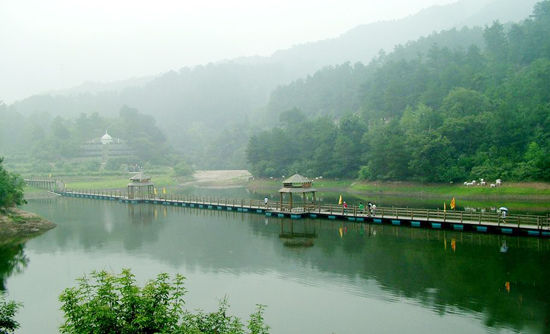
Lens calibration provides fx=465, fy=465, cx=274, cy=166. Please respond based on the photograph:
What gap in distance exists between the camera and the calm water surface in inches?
742

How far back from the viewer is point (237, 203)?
55000 millimetres

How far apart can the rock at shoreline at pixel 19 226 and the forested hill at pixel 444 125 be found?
150 ft

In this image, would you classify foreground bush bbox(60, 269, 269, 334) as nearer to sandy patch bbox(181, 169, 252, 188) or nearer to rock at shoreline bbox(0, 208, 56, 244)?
rock at shoreline bbox(0, 208, 56, 244)

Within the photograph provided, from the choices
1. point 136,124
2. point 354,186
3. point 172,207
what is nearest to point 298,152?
point 354,186

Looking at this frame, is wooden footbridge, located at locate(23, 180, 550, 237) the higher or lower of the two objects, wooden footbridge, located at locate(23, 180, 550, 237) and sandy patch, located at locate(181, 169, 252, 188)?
the lower

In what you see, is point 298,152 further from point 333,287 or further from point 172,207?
point 333,287

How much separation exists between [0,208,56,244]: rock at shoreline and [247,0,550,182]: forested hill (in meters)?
45.8

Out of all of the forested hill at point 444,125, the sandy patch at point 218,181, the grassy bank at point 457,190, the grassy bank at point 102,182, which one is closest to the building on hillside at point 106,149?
the sandy patch at point 218,181

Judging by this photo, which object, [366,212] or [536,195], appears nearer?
[366,212]

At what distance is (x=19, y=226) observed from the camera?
40250 mm

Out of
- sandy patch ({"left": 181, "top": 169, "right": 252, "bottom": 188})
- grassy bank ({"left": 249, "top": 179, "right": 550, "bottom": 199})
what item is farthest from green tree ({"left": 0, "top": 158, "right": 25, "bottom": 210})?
sandy patch ({"left": 181, "top": 169, "right": 252, "bottom": 188})

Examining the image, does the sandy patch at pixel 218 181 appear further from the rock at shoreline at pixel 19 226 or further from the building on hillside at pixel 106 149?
the rock at shoreline at pixel 19 226

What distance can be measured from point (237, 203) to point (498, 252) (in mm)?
32446

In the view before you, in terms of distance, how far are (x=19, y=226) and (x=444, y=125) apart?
5458 centimetres
